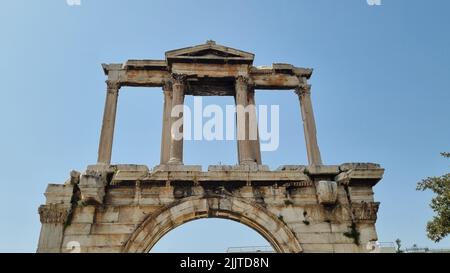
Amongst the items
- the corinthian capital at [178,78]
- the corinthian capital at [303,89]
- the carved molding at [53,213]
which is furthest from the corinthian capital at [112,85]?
the corinthian capital at [303,89]

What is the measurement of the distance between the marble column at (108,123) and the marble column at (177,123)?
1849 millimetres

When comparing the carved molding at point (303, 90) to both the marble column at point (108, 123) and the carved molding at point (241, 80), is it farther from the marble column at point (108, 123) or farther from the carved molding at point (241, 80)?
the marble column at point (108, 123)

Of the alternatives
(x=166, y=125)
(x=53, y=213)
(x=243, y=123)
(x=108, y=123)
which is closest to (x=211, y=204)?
(x=243, y=123)

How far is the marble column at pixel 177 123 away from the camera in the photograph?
1001cm

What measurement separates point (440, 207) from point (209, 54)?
13296mm

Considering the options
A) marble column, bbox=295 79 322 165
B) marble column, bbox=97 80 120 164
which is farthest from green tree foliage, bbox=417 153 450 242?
marble column, bbox=97 80 120 164

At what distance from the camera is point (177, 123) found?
1060 cm

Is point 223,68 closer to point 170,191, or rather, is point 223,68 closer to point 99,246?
point 170,191

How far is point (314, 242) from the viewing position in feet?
27.9

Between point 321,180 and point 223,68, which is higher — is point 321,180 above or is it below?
below

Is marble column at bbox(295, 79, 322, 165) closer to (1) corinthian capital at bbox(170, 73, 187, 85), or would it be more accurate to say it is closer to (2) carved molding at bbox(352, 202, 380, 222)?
(2) carved molding at bbox(352, 202, 380, 222)

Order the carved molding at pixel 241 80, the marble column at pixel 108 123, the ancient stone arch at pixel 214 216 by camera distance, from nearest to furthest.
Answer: the ancient stone arch at pixel 214 216, the marble column at pixel 108 123, the carved molding at pixel 241 80
